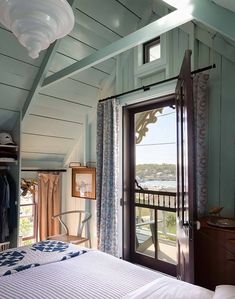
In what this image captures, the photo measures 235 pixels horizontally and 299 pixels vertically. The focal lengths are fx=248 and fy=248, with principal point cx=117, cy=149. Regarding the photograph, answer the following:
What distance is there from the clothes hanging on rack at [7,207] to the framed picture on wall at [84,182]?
0.93m

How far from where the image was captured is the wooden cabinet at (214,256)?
1.84 metres

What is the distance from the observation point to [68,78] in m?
3.11

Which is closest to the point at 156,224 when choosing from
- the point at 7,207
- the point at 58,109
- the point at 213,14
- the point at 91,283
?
the point at 91,283

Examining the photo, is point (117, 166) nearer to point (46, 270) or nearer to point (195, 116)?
point (195, 116)

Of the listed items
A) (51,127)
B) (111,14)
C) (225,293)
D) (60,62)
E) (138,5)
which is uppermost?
(138,5)

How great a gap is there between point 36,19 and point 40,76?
5.67ft

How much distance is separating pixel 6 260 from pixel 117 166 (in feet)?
5.37

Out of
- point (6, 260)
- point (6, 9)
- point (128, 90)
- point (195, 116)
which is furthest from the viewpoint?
point (128, 90)

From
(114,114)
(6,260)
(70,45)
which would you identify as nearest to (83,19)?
(70,45)

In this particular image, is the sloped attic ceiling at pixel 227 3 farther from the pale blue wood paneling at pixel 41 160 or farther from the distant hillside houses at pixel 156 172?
the pale blue wood paneling at pixel 41 160

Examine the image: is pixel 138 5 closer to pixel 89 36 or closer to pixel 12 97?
pixel 89 36

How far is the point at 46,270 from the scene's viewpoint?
65.2 inches

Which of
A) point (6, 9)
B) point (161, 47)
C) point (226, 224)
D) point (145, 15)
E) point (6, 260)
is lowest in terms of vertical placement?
point (6, 260)

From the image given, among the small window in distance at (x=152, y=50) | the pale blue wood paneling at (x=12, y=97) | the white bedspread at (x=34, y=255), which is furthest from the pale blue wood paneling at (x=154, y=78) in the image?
the white bedspread at (x=34, y=255)
